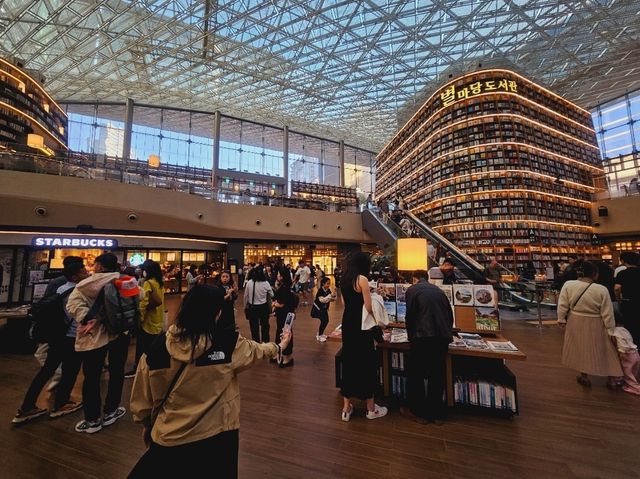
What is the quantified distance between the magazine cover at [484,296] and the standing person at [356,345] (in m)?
1.41

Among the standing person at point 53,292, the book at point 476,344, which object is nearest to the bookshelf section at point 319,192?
the standing person at point 53,292

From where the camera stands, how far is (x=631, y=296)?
3.41 metres

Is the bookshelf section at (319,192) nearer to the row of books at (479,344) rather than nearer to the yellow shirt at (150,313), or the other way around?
the yellow shirt at (150,313)

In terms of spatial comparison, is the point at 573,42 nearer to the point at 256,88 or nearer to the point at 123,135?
the point at 256,88

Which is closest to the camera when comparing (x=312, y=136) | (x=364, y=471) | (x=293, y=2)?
(x=364, y=471)

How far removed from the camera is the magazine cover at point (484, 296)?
119 inches

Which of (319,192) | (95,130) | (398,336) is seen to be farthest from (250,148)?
(398,336)

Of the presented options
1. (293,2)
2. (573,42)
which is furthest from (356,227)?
(573,42)

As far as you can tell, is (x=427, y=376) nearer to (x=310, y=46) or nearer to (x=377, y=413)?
(x=377, y=413)

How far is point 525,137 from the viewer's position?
11922 millimetres

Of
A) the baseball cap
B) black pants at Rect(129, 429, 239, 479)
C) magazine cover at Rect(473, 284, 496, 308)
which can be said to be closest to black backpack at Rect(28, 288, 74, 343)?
the baseball cap

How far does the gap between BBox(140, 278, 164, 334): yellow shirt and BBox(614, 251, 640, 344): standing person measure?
5656 millimetres

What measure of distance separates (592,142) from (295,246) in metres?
17.0

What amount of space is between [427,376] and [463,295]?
108 cm
